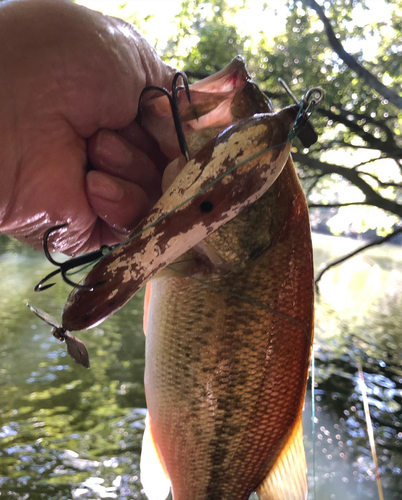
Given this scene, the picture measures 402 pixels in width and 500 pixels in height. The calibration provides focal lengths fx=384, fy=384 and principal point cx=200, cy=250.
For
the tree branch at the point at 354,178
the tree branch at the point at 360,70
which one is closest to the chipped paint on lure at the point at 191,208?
the tree branch at the point at 360,70

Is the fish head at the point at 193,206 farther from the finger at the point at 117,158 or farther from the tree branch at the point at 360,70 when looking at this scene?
the tree branch at the point at 360,70

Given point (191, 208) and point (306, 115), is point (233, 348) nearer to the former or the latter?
point (191, 208)

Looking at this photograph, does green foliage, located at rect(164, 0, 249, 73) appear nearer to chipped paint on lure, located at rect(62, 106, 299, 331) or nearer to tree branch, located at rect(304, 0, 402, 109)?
tree branch, located at rect(304, 0, 402, 109)

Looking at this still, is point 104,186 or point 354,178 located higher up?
point 104,186

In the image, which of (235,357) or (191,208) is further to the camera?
(235,357)

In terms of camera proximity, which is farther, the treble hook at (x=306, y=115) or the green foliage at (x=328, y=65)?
the green foliage at (x=328, y=65)

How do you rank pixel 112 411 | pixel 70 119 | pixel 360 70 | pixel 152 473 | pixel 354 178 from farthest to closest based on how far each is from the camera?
1. pixel 354 178
2. pixel 360 70
3. pixel 112 411
4. pixel 152 473
5. pixel 70 119

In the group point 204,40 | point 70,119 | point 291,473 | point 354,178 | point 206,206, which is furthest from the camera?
point 204,40

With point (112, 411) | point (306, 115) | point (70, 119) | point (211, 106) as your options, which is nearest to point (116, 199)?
point (70, 119)
